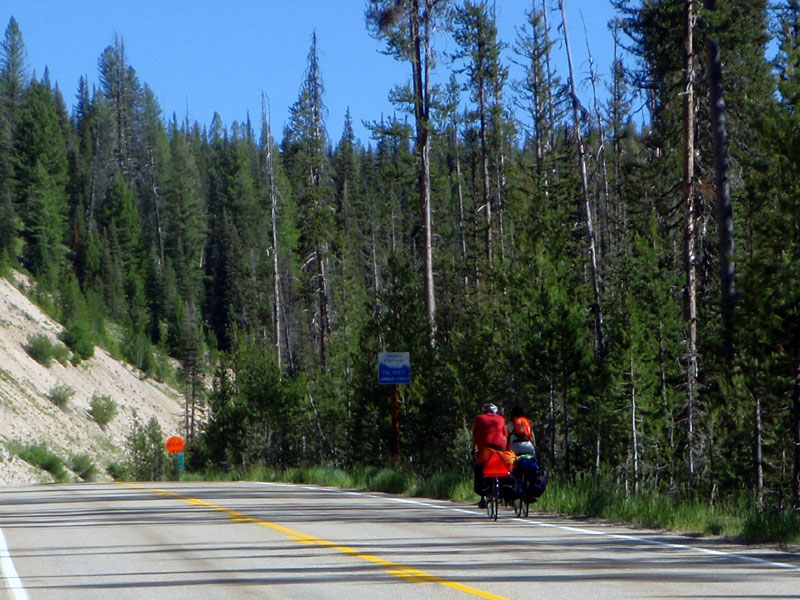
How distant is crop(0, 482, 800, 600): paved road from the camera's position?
388 inches

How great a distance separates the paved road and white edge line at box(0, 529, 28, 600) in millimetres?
16

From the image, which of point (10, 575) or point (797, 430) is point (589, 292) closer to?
point (797, 430)

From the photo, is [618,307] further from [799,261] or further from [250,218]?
[250,218]

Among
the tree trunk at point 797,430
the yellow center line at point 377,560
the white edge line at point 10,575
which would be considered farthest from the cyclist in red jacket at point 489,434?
the white edge line at point 10,575

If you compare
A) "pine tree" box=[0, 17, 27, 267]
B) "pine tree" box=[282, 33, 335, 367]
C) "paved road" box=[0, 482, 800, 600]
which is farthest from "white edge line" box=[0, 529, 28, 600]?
"pine tree" box=[0, 17, 27, 267]

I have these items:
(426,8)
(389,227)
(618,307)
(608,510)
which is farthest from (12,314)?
(608,510)

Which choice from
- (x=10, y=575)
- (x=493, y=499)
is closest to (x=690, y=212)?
(x=493, y=499)

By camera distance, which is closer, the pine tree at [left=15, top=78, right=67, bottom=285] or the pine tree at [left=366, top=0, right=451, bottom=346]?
the pine tree at [left=366, top=0, right=451, bottom=346]

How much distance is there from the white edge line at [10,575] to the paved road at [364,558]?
0.05ft

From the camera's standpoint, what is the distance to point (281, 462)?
4847 cm

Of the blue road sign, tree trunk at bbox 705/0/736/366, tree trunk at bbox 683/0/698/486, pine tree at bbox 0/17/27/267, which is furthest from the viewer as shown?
pine tree at bbox 0/17/27/267

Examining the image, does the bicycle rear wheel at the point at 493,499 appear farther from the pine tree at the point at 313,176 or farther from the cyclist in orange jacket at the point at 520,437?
the pine tree at the point at 313,176

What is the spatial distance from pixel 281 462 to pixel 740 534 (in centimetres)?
3632

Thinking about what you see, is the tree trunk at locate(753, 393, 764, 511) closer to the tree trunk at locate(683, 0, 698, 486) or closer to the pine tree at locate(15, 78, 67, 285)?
the tree trunk at locate(683, 0, 698, 486)
